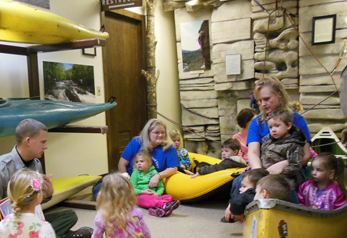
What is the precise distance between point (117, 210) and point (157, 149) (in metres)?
1.57

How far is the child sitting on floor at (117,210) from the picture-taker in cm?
154

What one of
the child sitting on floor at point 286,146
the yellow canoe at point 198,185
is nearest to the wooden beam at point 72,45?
the yellow canoe at point 198,185

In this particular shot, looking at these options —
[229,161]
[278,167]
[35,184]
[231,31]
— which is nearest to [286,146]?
[278,167]

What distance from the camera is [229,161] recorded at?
2922mm

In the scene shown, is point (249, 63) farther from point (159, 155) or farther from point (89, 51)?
point (159, 155)

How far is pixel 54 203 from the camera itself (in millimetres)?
2859

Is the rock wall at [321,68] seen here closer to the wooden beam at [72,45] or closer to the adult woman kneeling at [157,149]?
the adult woman kneeling at [157,149]

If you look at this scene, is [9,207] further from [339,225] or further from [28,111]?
[339,225]

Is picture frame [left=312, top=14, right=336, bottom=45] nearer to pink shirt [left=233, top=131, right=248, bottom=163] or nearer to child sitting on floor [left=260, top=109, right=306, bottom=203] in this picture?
pink shirt [left=233, top=131, right=248, bottom=163]

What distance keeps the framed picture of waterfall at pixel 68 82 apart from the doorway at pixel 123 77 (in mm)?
326

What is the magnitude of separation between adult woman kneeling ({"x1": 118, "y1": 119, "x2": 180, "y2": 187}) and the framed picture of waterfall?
1.06 m

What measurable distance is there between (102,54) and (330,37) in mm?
2927

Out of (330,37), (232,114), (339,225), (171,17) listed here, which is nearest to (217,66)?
(232,114)

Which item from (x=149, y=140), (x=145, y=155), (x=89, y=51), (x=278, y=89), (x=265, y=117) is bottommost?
(x=145, y=155)
